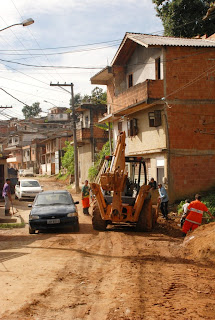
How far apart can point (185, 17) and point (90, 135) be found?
1471 centimetres

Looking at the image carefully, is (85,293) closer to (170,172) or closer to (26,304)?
(26,304)

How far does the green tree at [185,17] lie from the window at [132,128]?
1237 centimetres

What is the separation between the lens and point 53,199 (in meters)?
15.8

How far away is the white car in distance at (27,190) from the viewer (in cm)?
2905

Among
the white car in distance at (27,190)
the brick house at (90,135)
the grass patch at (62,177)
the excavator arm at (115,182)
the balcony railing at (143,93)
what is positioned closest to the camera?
the excavator arm at (115,182)

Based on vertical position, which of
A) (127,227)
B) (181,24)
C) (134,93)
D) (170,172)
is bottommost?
(127,227)

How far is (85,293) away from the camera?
664cm

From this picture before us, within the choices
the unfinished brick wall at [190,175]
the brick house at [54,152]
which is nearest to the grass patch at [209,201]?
the unfinished brick wall at [190,175]

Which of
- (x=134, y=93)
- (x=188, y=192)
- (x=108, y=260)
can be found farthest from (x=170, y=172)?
(x=108, y=260)

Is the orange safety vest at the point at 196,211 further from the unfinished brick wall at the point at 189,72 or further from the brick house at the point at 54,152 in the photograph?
the brick house at the point at 54,152

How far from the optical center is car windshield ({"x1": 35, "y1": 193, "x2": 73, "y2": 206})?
1545 cm

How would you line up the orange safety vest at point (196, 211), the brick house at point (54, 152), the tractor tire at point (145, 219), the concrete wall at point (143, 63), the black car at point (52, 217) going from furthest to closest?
the brick house at point (54, 152), the concrete wall at point (143, 63), the tractor tire at point (145, 219), the black car at point (52, 217), the orange safety vest at point (196, 211)

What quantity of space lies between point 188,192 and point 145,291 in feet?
52.2

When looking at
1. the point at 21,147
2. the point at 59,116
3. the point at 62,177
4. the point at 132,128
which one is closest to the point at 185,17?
the point at 132,128
